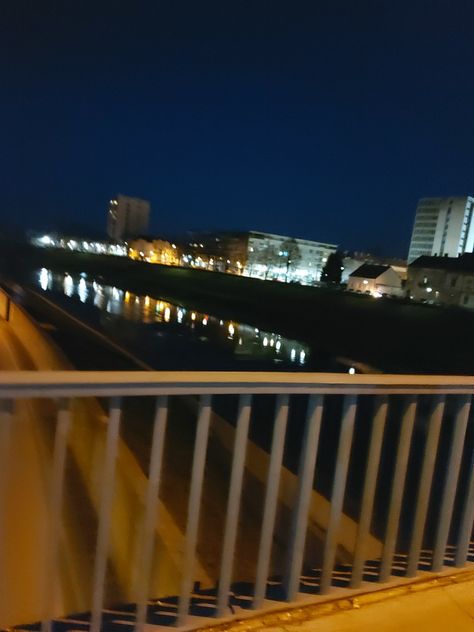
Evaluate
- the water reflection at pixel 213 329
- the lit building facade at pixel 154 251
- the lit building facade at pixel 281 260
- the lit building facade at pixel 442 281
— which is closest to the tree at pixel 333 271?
the lit building facade at pixel 442 281

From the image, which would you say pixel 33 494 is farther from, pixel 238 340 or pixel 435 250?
pixel 435 250

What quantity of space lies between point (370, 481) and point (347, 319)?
38.4 metres

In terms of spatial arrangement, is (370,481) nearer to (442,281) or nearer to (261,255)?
(442,281)

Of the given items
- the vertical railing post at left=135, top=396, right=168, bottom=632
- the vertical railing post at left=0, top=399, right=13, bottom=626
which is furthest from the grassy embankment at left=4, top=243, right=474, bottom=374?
the vertical railing post at left=0, top=399, right=13, bottom=626

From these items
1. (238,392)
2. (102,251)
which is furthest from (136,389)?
(102,251)

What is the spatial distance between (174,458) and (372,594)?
17.2 feet

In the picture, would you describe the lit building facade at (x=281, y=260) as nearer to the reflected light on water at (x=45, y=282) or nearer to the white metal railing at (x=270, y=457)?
the reflected light on water at (x=45, y=282)

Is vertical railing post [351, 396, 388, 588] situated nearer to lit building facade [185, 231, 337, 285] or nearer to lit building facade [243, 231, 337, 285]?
lit building facade [185, 231, 337, 285]

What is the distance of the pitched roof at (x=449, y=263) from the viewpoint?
202 feet

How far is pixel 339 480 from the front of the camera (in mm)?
2736

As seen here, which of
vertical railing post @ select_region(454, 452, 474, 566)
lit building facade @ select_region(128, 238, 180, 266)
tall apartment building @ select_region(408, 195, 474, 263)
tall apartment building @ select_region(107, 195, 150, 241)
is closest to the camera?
vertical railing post @ select_region(454, 452, 474, 566)

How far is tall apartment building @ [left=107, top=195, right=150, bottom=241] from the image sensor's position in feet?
465

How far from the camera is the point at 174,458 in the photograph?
7.72 meters

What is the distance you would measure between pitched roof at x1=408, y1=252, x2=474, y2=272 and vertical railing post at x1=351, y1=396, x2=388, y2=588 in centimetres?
6289
